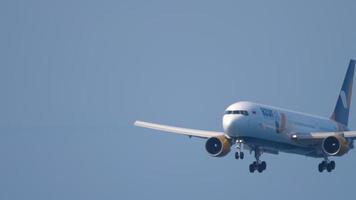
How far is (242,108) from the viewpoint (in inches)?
3999

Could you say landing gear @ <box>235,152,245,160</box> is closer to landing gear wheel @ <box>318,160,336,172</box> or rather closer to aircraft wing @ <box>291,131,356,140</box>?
aircraft wing @ <box>291,131,356,140</box>

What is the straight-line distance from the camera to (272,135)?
341 ft

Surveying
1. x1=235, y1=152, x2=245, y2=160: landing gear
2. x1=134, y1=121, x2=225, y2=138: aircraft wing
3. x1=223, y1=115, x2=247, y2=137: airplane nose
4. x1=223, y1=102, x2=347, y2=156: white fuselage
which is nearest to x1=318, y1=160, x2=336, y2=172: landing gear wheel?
x1=223, y1=102, x2=347, y2=156: white fuselage

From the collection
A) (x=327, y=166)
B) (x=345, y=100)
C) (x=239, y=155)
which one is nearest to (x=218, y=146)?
(x=239, y=155)

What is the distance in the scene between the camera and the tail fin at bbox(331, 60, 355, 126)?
119 metres

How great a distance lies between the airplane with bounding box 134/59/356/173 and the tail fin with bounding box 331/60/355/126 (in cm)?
411

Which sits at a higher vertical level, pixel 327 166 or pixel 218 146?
pixel 218 146

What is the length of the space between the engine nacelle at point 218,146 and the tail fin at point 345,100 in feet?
56.8

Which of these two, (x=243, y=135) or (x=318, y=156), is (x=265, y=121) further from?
(x=318, y=156)

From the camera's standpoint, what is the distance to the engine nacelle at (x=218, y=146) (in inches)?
4158

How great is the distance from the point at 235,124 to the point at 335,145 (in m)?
10.4

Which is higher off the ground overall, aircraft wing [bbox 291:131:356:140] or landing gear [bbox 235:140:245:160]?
aircraft wing [bbox 291:131:356:140]

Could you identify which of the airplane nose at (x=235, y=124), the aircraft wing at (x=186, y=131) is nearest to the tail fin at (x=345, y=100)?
the aircraft wing at (x=186, y=131)

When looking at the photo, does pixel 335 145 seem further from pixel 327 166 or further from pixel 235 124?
pixel 235 124
